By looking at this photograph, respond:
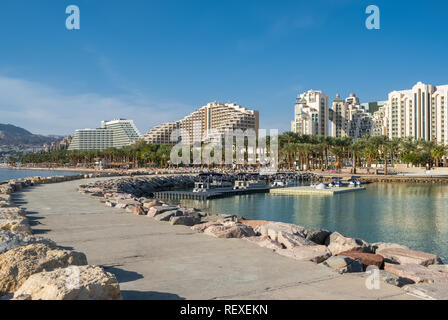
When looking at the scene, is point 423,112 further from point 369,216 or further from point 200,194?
point 369,216

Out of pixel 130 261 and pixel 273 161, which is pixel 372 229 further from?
pixel 273 161

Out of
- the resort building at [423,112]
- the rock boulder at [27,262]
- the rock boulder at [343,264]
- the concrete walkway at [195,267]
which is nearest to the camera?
the rock boulder at [27,262]

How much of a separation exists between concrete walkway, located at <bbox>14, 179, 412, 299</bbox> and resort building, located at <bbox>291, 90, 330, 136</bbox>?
172m

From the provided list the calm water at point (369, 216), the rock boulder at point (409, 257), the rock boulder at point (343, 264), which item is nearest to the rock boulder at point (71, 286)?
the rock boulder at point (343, 264)

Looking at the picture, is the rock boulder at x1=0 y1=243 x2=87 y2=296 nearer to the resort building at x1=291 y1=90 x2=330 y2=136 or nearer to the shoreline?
the shoreline

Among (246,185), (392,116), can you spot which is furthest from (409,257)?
(392,116)

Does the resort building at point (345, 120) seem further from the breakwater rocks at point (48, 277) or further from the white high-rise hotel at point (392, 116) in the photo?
the breakwater rocks at point (48, 277)

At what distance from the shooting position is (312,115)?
179875mm

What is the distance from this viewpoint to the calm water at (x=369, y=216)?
1939 cm

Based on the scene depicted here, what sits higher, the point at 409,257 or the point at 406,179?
the point at 409,257

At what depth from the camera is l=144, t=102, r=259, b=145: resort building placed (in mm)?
163125

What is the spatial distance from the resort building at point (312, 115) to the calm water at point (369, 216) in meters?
140

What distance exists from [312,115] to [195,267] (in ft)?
589

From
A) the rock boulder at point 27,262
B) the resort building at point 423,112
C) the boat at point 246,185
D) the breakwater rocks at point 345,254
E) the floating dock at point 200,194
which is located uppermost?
the resort building at point 423,112
